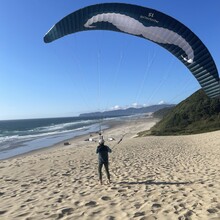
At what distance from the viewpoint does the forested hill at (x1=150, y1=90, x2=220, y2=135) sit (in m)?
34.7

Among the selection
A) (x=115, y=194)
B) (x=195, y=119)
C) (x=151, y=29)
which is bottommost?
(x=115, y=194)

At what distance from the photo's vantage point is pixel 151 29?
41.3ft

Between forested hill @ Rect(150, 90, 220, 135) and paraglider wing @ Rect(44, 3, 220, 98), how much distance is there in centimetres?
2165

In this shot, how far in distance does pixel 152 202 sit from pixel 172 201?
45cm

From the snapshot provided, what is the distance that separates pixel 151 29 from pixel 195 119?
28163 mm

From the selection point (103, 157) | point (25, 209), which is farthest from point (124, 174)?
point (25, 209)

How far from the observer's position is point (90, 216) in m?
5.81

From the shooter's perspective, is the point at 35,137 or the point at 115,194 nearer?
the point at 115,194

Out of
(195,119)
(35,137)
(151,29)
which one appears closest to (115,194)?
(151,29)

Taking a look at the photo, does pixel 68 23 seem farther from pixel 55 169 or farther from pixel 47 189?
pixel 47 189

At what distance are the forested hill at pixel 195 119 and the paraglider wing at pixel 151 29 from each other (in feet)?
71.0

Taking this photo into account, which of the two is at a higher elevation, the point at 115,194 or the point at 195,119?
the point at 195,119

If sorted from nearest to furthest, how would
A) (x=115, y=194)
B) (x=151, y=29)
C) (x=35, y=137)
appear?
(x=115, y=194) < (x=151, y=29) < (x=35, y=137)

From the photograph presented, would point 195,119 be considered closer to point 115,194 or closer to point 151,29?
point 151,29
